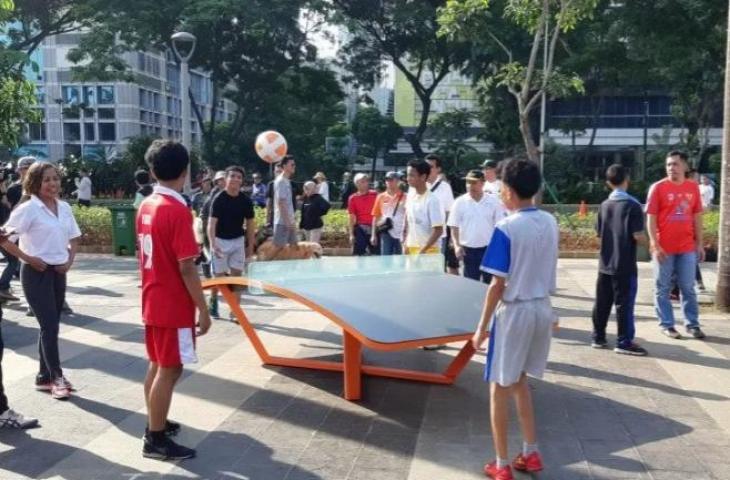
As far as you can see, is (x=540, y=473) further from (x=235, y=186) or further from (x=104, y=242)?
(x=104, y=242)

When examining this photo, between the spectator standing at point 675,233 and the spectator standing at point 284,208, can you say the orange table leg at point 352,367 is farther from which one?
the spectator standing at point 284,208

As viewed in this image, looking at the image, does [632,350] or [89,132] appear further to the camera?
[89,132]

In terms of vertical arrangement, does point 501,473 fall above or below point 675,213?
below

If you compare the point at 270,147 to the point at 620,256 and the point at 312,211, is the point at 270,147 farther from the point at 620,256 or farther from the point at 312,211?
the point at 620,256

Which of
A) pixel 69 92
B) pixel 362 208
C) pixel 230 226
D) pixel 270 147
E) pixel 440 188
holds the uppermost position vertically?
pixel 69 92

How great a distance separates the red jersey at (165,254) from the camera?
4.09 meters

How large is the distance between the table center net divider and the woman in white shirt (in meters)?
1.23

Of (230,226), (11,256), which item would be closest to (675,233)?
(230,226)

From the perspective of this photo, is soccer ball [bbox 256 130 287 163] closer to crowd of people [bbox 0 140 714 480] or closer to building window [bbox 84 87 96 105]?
crowd of people [bbox 0 140 714 480]

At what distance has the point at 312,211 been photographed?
12352mm

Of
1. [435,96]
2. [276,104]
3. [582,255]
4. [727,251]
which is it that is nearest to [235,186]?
[727,251]

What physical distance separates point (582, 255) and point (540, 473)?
Result: 38.0ft

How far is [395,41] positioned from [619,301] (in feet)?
85.2

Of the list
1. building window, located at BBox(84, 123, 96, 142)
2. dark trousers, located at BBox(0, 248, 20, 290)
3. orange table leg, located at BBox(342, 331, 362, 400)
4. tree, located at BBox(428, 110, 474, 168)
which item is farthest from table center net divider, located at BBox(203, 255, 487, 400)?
building window, located at BBox(84, 123, 96, 142)
